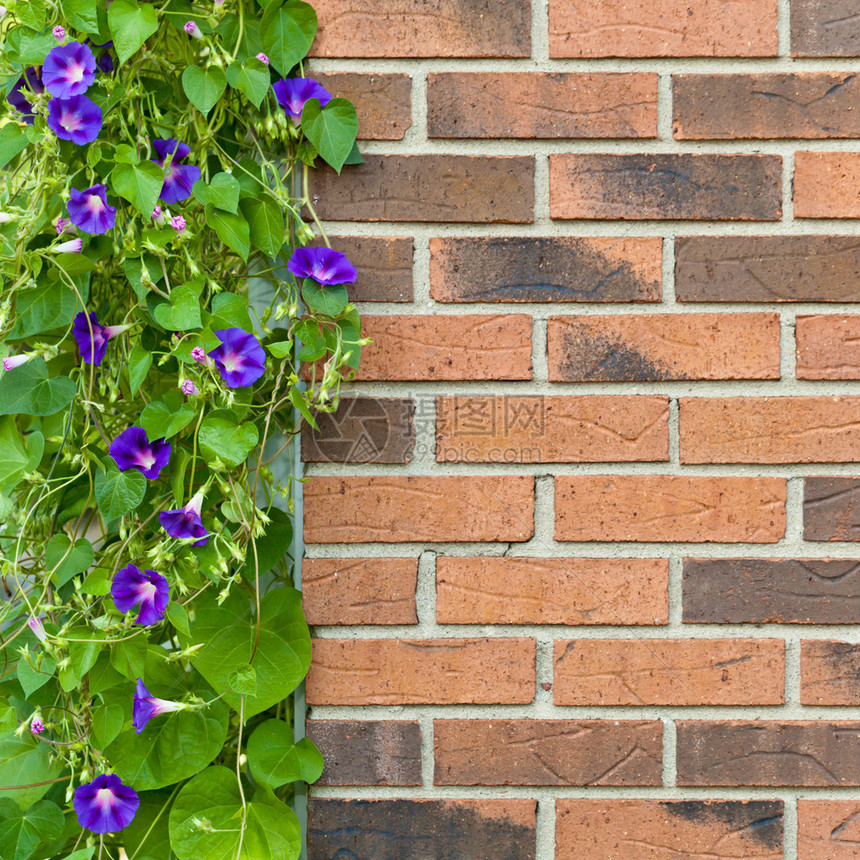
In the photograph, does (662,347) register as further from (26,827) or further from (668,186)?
(26,827)

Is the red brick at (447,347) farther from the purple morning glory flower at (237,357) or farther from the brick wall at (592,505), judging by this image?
the purple morning glory flower at (237,357)

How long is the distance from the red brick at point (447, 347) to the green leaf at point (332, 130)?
0.60ft

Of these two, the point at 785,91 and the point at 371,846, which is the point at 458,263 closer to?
the point at 785,91

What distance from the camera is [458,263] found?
82 centimetres

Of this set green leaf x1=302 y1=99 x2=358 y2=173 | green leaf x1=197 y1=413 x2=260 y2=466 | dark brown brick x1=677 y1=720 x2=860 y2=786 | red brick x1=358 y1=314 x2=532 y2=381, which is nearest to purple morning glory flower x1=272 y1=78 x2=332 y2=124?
green leaf x1=302 y1=99 x2=358 y2=173

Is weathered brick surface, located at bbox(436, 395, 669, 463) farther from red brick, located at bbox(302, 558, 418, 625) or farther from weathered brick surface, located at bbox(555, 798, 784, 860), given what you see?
weathered brick surface, located at bbox(555, 798, 784, 860)

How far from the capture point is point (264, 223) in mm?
792

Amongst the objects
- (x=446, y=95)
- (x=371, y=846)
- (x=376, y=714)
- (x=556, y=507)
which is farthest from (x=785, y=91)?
(x=371, y=846)

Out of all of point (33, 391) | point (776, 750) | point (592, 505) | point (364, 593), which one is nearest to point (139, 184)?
point (33, 391)

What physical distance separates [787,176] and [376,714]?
79 centimetres

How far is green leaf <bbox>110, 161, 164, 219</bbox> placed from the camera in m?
0.74

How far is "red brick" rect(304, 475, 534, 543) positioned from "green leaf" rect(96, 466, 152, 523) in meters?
0.19

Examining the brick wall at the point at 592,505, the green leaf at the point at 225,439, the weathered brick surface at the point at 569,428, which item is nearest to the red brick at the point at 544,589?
the brick wall at the point at 592,505

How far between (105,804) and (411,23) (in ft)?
3.09
